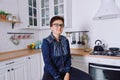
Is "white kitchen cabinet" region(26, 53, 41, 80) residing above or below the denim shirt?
below

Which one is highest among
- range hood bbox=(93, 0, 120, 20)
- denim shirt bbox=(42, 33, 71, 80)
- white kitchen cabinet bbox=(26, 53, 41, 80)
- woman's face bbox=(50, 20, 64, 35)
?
Answer: range hood bbox=(93, 0, 120, 20)

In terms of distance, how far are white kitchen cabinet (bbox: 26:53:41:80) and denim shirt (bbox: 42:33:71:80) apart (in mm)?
818

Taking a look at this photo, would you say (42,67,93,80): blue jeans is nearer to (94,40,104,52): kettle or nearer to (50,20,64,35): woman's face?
(50,20,64,35): woman's face

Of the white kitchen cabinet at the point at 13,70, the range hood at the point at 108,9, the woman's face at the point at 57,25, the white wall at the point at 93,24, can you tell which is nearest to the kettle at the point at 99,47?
the white wall at the point at 93,24

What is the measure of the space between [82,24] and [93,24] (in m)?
0.24

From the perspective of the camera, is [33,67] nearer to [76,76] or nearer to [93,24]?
[76,76]

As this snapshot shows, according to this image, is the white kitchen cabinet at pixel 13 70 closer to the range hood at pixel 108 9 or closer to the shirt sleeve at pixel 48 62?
the shirt sleeve at pixel 48 62

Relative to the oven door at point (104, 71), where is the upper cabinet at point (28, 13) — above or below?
above

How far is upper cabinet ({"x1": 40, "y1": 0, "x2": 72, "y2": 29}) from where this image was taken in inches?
107

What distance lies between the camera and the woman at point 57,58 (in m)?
1.68

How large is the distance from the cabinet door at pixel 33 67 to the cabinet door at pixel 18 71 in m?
0.12

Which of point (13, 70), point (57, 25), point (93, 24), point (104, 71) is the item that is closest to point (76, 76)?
point (104, 71)

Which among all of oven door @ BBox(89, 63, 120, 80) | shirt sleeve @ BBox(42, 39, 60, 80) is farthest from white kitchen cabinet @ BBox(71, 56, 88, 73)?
shirt sleeve @ BBox(42, 39, 60, 80)

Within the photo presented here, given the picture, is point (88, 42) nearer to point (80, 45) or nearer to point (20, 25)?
point (80, 45)
